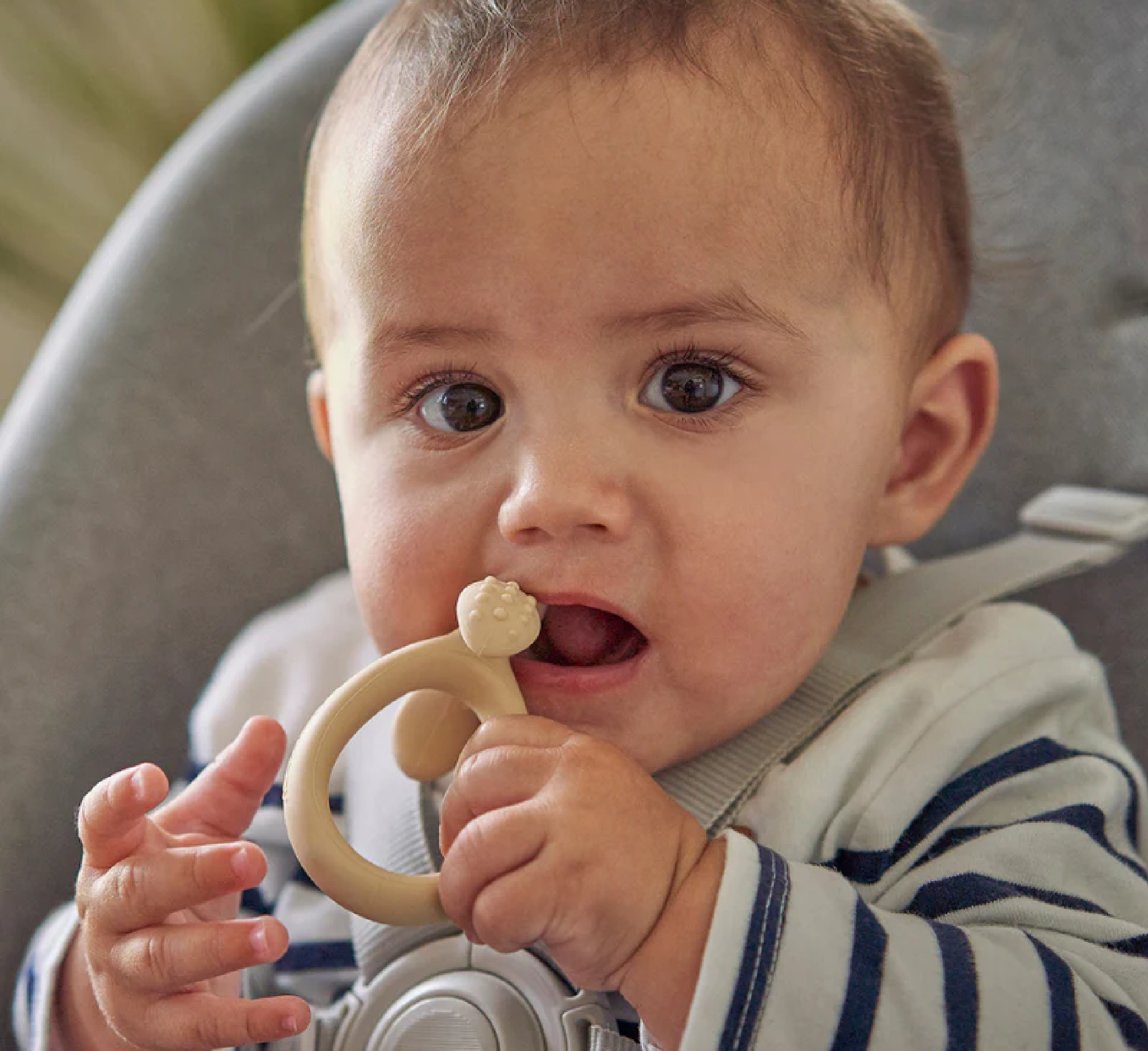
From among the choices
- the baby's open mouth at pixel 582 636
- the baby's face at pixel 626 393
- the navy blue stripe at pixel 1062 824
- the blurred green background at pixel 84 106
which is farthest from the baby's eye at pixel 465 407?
the blurred green background at pixel 84 106

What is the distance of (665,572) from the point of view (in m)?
0.62

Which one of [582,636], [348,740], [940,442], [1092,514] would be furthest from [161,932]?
[1092,514]

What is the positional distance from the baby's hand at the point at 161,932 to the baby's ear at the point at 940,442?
41 centimetres

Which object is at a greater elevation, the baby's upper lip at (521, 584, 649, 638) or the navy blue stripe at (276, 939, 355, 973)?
the baby's upper lip at (521, 584, 649, 638)

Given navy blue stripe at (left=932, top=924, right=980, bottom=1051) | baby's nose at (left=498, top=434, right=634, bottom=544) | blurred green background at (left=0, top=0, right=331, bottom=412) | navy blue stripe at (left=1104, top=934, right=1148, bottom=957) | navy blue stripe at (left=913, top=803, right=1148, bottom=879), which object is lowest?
navy blue stripe at (left=1104, top=934, right=1148, bottom=957)

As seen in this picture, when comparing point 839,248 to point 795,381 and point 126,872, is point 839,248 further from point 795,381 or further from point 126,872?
point 126,872

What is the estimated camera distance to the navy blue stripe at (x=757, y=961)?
1.74 ft

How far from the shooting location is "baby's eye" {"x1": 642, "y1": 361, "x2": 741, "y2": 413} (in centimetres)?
64

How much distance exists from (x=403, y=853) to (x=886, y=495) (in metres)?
0.35

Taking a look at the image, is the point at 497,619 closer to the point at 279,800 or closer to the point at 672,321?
the point at 672,321

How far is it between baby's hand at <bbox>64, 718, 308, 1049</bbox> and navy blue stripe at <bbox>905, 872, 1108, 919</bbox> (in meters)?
0.31

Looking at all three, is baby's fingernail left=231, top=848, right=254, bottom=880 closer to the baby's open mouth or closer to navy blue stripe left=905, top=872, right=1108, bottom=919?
the baby's open mouth

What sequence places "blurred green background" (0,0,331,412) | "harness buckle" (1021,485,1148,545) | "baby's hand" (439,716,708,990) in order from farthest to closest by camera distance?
"blurred green background" (0,0,331,412), "harness buckle" (1021,485,1148,545), "baby's hand" (439,716,708,990)

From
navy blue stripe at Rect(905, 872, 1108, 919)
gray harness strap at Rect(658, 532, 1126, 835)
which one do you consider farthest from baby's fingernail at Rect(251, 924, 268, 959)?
navy blue stripe at Rect(905, 872, 1108, 919)
